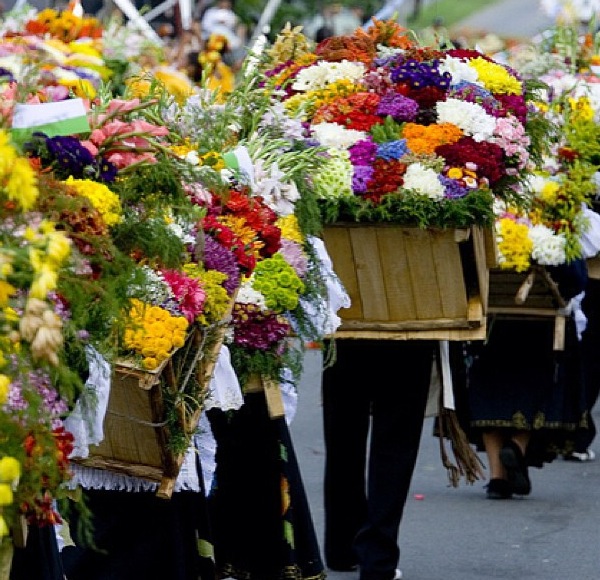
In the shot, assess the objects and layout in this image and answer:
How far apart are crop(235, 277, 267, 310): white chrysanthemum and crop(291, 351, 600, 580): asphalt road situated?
1720mm

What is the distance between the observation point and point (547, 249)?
23.2ft

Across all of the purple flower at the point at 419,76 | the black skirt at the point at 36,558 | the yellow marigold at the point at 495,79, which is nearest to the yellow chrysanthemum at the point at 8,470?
the black skirt at the point at 36,558

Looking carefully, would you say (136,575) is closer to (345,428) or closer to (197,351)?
(197,351)

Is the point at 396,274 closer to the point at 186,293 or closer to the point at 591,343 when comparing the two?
the point at 186,293

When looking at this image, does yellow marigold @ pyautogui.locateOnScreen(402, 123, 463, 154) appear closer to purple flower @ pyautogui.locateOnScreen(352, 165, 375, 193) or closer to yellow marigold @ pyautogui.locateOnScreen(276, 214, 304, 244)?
purple flower @ pyautogui.locateOnScreen(352, 165, 375, 193)

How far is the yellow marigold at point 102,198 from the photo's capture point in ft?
12.1

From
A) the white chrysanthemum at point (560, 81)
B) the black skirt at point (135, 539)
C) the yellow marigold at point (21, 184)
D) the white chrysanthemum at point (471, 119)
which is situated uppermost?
the white chrysanthemum at point (560, 81)

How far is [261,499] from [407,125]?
1.52 metres

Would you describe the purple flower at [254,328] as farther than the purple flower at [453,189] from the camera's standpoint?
No

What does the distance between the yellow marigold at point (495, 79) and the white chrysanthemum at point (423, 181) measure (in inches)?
24.3

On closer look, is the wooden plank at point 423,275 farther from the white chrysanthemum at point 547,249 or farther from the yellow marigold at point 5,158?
the yellow marigold at point 5,158

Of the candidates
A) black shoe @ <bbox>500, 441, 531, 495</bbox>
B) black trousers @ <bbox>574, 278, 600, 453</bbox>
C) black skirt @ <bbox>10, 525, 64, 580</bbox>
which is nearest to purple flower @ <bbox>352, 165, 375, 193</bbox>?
black shoe @ <bbox>500, 441, 531, 495</bbox>

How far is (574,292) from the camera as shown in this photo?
726cm

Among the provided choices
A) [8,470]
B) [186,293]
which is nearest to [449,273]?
[186,293]
